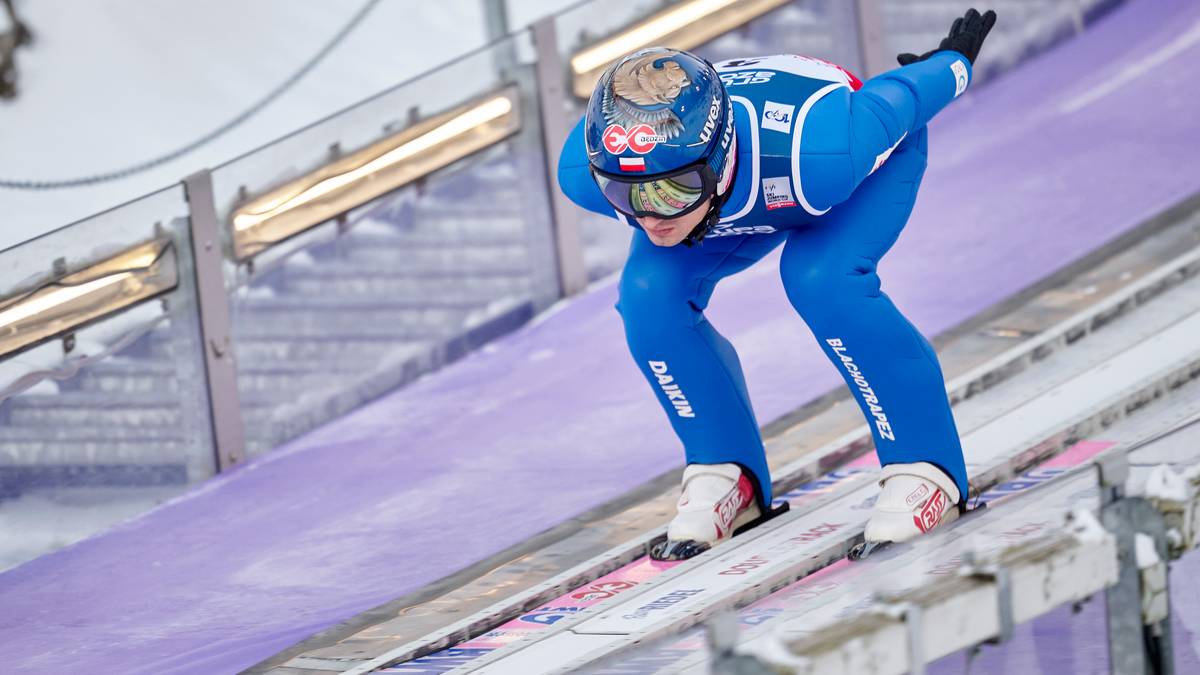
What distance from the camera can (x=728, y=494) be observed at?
4.20m

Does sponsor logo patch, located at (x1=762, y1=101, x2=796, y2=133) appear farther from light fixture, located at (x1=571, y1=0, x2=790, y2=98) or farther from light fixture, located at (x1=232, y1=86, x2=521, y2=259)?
light fixture, located at (x1=571, y1=0, x2=790, y2=98)

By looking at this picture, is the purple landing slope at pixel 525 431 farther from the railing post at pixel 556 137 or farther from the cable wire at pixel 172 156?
the cable wire at pixel 172 156

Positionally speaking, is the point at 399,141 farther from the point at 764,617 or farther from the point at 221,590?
the point at 764,617

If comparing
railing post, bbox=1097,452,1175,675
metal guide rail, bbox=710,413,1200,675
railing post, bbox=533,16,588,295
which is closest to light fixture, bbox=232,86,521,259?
railing post, bbox=533,16,588,295

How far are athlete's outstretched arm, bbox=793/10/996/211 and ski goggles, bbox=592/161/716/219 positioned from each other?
23cm

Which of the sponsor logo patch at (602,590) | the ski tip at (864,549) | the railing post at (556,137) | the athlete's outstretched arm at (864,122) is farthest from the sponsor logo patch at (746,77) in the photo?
the railing post at (556,137)

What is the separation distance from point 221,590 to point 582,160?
1.47 meters

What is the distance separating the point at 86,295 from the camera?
523 centimetres

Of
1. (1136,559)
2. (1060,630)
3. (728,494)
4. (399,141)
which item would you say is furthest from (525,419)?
(1136,559)

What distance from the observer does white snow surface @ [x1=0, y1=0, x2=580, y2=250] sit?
10.8 m

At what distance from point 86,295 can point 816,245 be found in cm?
232

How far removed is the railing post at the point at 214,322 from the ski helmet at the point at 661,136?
219cm

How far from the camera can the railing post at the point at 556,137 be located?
659 centimetres

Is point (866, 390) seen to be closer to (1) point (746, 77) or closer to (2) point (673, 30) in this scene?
(1) point (746, 77)
